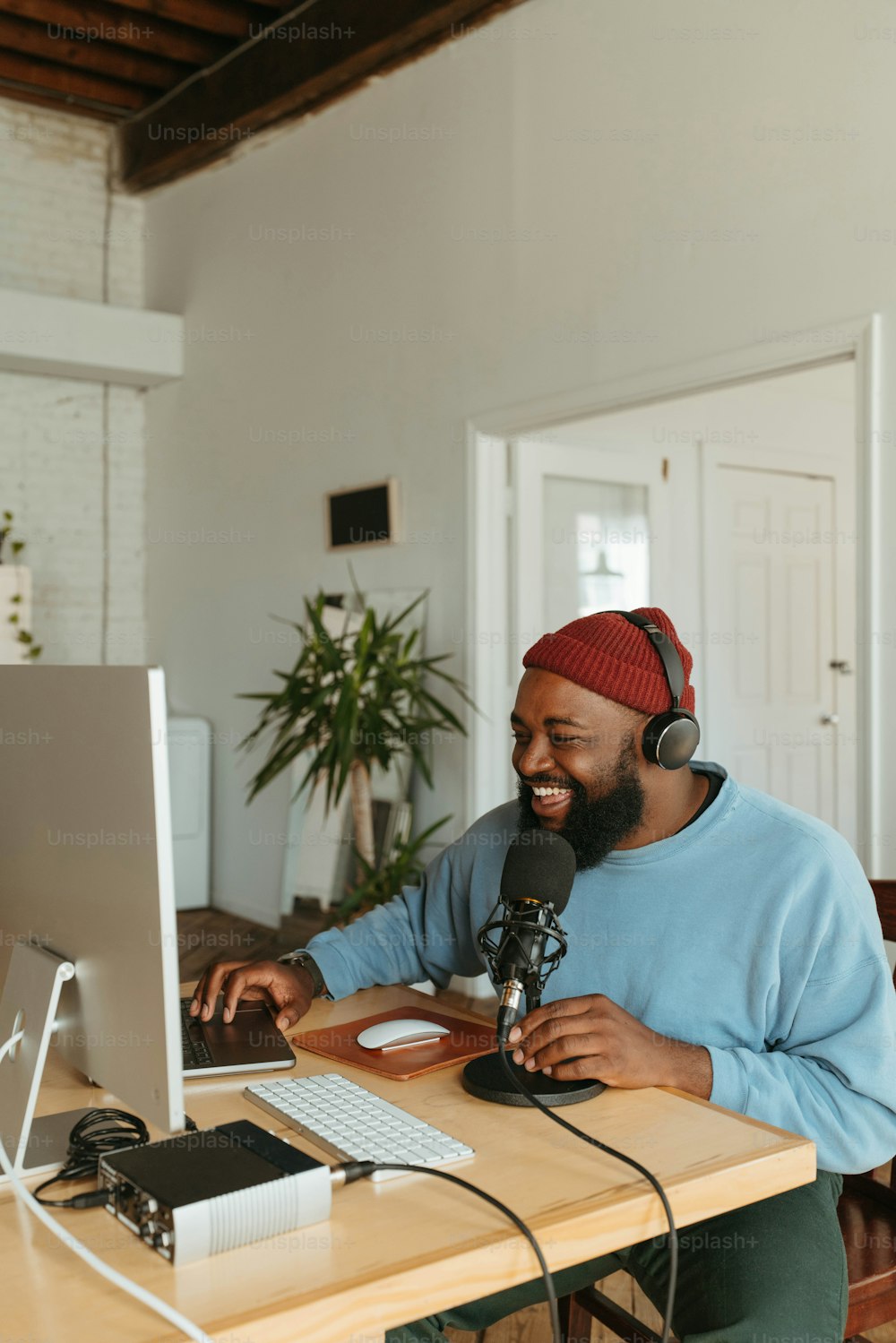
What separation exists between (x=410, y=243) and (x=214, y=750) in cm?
289

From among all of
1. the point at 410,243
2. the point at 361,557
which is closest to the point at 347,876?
the point at 361,557

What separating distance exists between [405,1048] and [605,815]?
0.43 meters

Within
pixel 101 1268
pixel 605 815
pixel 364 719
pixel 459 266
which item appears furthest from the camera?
pixel 459 266

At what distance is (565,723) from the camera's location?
5.92 feet

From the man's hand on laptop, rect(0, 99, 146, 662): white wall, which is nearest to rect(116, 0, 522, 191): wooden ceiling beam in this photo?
rect(0, 99, 146, 662): white wall

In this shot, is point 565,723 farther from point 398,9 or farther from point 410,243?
point 398,9

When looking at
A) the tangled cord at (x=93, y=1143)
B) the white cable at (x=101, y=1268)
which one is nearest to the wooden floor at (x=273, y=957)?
the tangled cord at (x=93, y=1143)

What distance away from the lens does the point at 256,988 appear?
1791 mm

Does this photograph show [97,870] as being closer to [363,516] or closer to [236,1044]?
[236,1044]

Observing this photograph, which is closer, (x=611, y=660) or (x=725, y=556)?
(x=611, y=660)

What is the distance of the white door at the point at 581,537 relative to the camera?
501 centimetres

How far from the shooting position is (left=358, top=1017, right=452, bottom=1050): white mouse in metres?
1.63

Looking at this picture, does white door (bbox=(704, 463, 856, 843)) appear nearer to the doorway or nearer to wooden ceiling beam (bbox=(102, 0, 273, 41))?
the doorway

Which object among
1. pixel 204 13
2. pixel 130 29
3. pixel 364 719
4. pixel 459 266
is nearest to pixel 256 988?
pixel 364 719
